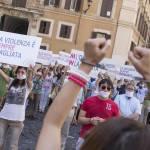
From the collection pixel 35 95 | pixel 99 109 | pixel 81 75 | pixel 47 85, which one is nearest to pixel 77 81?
pixel 81 75

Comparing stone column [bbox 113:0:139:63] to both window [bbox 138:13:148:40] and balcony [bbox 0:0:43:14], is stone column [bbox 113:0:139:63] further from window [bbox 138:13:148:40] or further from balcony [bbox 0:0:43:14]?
balcony [bbox 0:0:43:14]

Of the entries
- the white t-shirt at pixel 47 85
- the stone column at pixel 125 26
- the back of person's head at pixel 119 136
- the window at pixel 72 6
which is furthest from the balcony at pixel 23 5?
the back of person's head at pixel 119 136

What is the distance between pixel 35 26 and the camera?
43.8 m

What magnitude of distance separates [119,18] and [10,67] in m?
29.3

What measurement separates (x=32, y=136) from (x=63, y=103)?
9.72 meters

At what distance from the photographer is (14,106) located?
796 cm

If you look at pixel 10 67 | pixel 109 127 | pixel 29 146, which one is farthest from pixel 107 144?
pixel 10 67

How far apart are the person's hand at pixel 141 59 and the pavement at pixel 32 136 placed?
7939 mm

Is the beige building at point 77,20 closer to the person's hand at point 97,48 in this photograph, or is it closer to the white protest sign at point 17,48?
the white protest sign at point 17,48

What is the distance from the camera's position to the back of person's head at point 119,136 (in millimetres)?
1572

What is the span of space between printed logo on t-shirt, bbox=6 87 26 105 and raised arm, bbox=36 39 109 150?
5759 mm

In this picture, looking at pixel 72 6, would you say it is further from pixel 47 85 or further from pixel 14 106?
pixel 14 106

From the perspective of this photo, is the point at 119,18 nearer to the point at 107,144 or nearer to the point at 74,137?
the point at 74,137

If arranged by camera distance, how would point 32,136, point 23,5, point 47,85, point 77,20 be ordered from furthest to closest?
point 77,20 → point 23,5 → point 47,85 → point 32,136
